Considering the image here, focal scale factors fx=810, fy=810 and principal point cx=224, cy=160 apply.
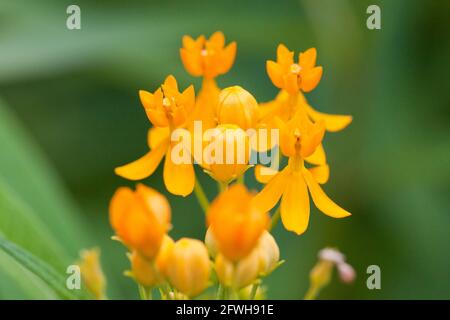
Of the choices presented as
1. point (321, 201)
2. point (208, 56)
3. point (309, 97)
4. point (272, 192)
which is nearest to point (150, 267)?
point (272, 192)

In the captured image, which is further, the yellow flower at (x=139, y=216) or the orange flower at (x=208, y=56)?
the orange flower at (x=208, y=56)

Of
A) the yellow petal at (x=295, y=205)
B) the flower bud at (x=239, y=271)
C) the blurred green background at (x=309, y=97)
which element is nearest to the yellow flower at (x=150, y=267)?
the flower bud at (x=239, y=271)

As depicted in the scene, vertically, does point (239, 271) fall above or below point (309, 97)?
below

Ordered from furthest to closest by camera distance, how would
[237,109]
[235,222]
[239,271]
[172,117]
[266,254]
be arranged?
[172,117], [237,109], [266,254], [239,271], [235,222]

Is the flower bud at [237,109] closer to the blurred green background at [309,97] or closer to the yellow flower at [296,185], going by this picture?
the yellow flower at [296,185]

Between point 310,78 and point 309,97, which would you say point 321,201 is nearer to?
point 310,78
